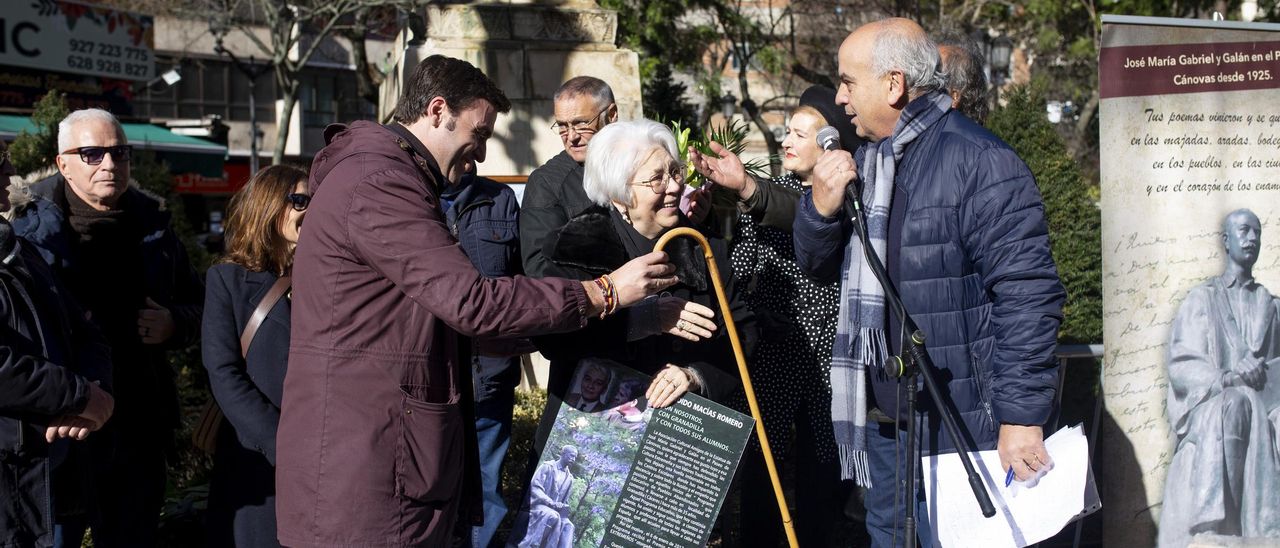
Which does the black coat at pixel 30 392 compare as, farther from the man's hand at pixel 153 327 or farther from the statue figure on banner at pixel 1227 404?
the statue figure on banner at pixel 1227 404

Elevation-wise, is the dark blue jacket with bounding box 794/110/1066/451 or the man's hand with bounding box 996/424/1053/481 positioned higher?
the dark blue jacket with bounding box 794/110/1066/451

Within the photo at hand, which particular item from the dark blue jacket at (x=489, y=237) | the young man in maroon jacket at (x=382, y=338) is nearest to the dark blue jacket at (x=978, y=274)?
the young man in maroon jacket at (x=382, y=338)

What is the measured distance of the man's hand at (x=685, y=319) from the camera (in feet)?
11.3

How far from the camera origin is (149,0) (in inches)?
1037

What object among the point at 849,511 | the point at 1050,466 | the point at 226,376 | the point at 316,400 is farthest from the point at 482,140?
the point at 849,511

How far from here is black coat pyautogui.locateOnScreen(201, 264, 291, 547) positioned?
3.78 metres

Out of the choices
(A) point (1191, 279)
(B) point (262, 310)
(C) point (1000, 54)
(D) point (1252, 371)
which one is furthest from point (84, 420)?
(C) point (1000, 54)

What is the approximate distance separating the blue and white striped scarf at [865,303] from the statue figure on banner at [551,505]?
0.82 meters

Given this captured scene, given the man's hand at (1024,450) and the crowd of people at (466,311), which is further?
the man's hand at (1024,450)

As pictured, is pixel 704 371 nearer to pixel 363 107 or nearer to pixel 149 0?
pixel 149 0

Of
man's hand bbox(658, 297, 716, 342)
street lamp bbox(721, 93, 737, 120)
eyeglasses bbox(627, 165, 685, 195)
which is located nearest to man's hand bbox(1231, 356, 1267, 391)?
man's hand bbox(658, 297, 716, 342)

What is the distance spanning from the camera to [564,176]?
4.71m

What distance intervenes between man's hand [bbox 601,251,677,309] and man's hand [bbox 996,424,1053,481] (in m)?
1.02

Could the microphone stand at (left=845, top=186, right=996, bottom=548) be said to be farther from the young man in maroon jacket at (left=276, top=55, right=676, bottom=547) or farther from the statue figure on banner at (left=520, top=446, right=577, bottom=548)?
the statue figure on banner at (left=520, top=446, right=577, bottom=548)
